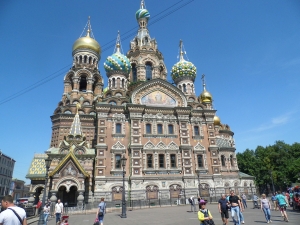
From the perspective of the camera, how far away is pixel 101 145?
2197 cm

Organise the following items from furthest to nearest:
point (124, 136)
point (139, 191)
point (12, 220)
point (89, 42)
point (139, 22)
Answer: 1. point (139, 22)
2. point (89, 42)
3. point (124, 136)
4. point (139, 191)
5. point (12, 220)

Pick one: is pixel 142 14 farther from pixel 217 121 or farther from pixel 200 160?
pixel 200 160

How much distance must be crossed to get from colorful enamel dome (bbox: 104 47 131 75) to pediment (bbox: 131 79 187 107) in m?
4.84

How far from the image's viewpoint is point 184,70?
1198 inches

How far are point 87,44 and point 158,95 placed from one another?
1551cm

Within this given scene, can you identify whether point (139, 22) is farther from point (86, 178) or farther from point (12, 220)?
point (12, 220)

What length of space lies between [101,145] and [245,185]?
18.0 meters

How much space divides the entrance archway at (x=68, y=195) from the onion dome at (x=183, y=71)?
61.5 ft

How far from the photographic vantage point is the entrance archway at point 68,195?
20219 mm

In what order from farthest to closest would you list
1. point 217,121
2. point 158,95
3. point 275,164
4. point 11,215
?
point 275,164 → point 217,121 → point 158,95 → point 11,215

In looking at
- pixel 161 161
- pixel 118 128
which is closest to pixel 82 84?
pixel 118 128

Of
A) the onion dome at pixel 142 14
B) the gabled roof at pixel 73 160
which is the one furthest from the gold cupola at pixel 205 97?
the gabled roof at pixel 73 160

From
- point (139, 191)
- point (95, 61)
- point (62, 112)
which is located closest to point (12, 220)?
point (139, 191)

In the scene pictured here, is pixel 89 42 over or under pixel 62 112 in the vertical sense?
over
